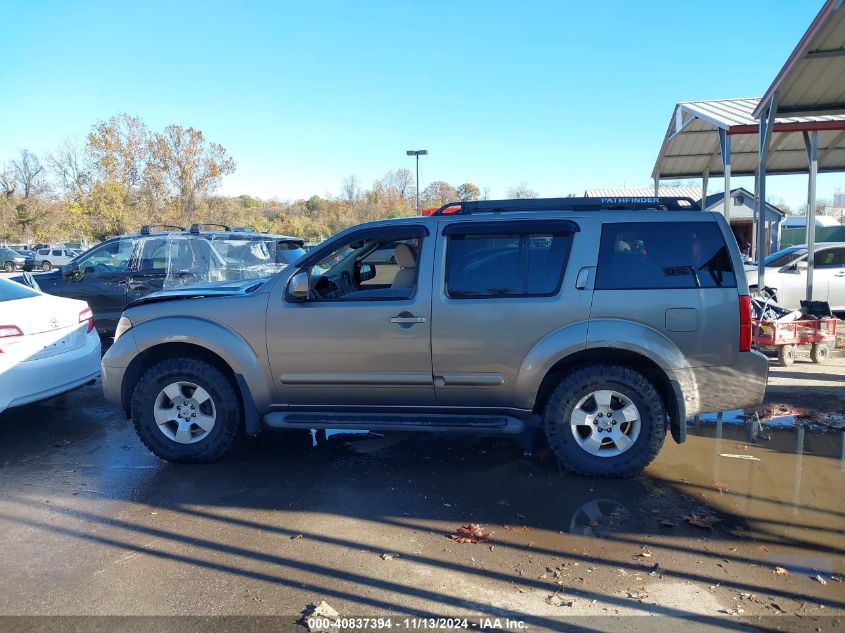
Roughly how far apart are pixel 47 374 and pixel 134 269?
4.84m

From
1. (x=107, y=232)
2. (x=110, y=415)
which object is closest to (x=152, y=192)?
(x=107, y=232)

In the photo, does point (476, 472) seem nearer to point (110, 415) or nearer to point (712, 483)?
point (712, 483)

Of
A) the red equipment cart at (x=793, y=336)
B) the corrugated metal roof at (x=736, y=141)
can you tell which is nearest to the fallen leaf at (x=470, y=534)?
the red equipment cart at (x=793, y=336)

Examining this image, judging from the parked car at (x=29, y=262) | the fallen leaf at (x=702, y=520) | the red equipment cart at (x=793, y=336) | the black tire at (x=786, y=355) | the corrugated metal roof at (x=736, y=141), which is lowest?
the fallen leaf at (x=702, y=520)

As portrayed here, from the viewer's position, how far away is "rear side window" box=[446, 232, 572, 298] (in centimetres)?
475

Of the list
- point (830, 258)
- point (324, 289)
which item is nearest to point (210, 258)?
point (324, 289)

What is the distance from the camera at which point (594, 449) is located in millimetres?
4750

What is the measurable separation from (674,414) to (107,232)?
122 ft

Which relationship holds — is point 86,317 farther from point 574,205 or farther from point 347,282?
point 574,205

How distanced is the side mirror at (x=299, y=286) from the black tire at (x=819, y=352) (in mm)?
7288

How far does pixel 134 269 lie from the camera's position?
10.4 m

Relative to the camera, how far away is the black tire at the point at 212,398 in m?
5.07

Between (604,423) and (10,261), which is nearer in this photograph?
(604,423)

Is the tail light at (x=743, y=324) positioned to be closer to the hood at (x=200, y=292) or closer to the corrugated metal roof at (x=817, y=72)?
the hood at (x=200, y=292)
